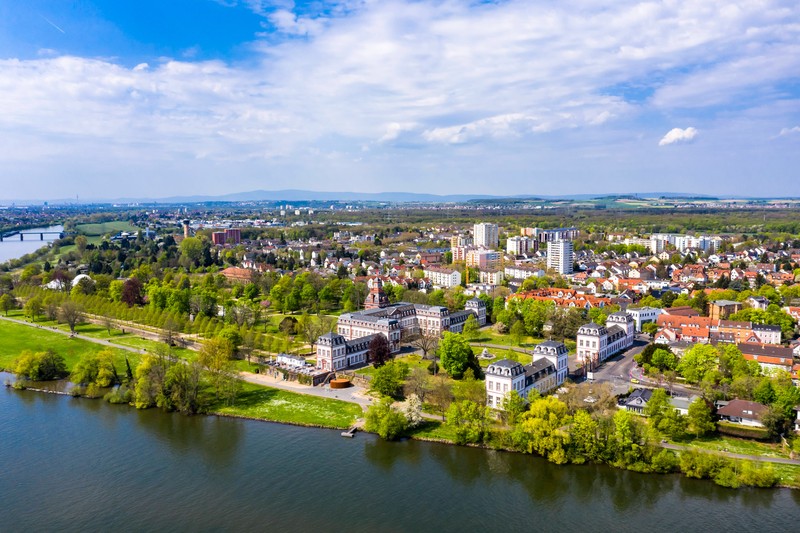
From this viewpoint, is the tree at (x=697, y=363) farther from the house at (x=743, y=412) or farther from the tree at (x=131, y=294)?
the tree at (x=131, y=294)

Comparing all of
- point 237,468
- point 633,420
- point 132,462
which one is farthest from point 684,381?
point 132,462

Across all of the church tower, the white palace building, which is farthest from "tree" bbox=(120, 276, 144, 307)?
the white palace building

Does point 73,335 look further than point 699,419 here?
Yes

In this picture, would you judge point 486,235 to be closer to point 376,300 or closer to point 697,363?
point 376,300

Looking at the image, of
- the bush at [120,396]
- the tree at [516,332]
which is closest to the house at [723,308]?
the tree at [516,332]

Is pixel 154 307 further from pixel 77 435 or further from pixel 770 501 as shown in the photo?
pixel 770 501

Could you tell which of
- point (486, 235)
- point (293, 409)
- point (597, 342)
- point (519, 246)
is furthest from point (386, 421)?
point (486, 235)
